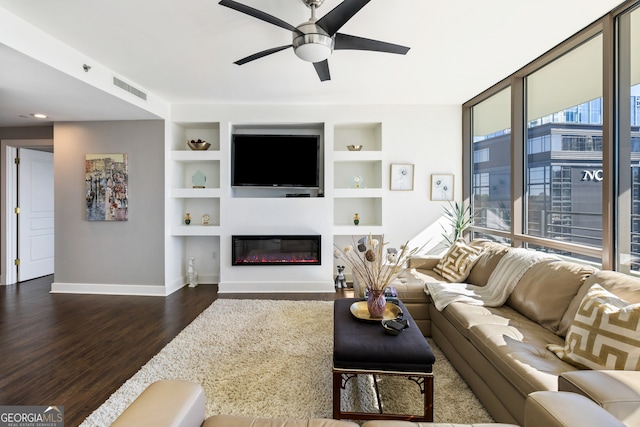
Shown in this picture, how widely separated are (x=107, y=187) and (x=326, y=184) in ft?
10.3

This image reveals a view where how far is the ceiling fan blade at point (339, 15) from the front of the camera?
175 cm

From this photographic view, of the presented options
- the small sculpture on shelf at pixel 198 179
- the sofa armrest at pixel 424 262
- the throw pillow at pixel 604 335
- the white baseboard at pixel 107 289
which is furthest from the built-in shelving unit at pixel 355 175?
the throw pillow at pixel 604 335

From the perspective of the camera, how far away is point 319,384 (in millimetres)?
2066

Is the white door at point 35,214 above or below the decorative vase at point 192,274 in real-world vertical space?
above

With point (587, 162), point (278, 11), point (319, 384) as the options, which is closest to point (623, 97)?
point (587, 162)

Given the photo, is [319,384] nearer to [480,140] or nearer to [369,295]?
[369,295]

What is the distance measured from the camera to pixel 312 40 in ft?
6.72

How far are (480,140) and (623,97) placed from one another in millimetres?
1914

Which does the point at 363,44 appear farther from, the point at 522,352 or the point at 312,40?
the point at 522,352

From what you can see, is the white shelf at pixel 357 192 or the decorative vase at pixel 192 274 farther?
the decorative vase at pixel 192 274

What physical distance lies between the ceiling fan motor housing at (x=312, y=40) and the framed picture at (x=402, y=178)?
8.48 ft


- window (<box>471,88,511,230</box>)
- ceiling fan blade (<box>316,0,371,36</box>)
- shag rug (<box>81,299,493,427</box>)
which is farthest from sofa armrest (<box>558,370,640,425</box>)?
window (<box>471,88,511,230</box>)

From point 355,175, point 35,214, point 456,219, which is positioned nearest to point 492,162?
point 456,219

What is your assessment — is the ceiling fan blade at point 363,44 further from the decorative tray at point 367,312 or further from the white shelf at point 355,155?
the white shelf at point 355,155
